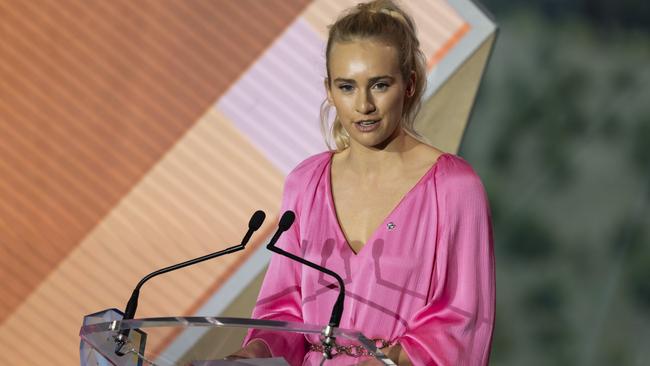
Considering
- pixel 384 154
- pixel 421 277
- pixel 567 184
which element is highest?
pixel 567 184

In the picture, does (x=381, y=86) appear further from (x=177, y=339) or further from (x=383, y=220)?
(x=177, y=339)

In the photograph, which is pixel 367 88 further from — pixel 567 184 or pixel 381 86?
pixel 567 184

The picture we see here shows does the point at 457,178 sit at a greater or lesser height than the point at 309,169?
greater

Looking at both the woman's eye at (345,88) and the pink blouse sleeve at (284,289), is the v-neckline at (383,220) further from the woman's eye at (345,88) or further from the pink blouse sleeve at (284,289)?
the woman's eye at (345,88)

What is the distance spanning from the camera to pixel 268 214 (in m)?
3.16

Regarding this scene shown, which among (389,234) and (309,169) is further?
(309,169)

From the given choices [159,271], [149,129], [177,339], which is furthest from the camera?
[149,129]

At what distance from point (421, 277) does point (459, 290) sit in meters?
0.07

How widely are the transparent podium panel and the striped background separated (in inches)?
63.2

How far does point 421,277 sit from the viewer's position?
1785 millimetres

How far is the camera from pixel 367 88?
179cm

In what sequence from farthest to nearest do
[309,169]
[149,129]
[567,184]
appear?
1. [567,184]
2. [149,129]
3. [309,169]

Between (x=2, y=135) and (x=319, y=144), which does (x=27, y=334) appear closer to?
(x=2, y=135)

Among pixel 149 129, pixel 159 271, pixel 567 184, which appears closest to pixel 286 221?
pixel 159 271
